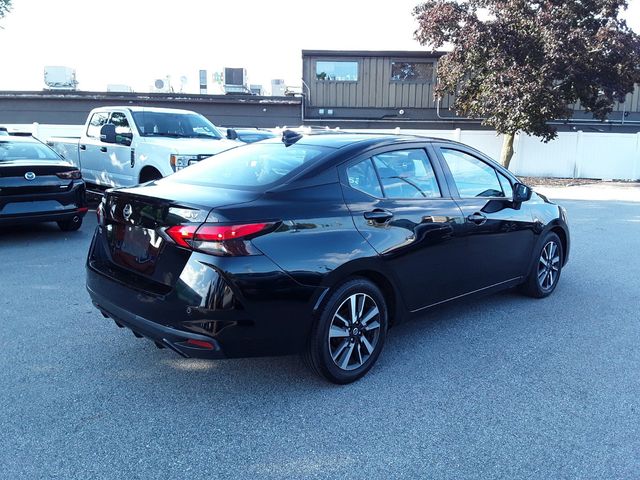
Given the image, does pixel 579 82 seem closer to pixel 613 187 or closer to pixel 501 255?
pixel 613 187

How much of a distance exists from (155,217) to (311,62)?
20.9 m

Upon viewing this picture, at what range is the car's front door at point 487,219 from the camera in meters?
4.66

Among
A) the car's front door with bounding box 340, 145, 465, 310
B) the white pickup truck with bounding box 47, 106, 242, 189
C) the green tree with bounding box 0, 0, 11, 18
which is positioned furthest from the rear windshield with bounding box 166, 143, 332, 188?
the green tree with bounding box 0, 0, 11, 18

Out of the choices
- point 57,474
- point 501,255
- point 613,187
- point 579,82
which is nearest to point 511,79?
point 579,82

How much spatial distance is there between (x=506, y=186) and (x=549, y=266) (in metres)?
1.14

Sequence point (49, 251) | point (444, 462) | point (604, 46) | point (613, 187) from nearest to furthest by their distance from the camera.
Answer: point (444, 462) < point (49, 251) < point (604, 46) < point (613, 187)

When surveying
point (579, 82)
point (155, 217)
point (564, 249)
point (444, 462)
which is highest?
point (579, 82)

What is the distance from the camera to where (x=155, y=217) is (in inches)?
135

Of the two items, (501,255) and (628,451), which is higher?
(501,255)

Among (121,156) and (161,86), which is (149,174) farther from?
(161,86)

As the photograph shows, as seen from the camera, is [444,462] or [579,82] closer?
[444,462]

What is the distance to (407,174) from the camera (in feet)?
14.1

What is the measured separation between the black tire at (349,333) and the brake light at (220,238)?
680 mm

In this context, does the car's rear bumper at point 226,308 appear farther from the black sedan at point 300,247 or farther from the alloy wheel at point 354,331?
the alloy wheel at point 354,331
